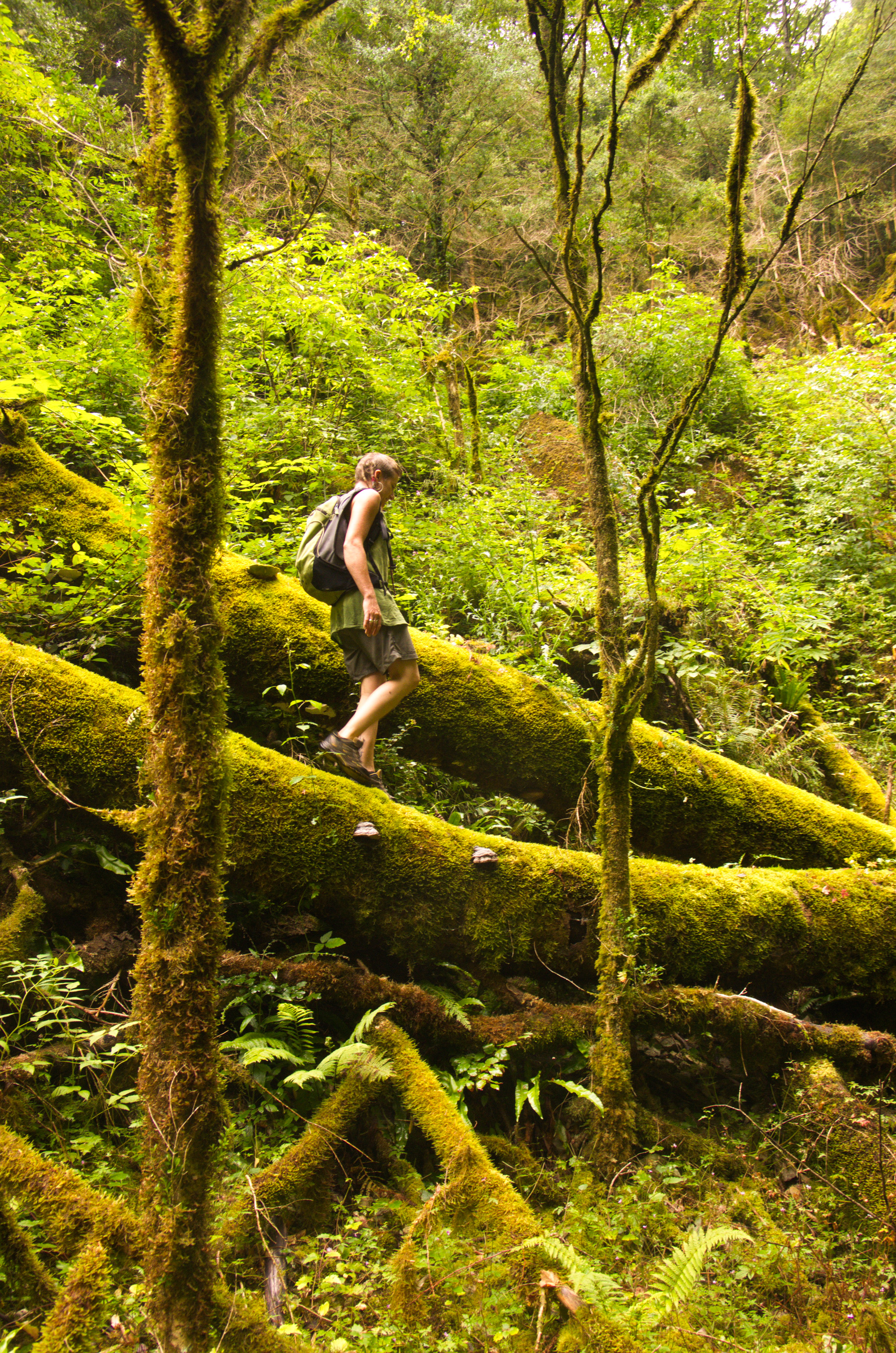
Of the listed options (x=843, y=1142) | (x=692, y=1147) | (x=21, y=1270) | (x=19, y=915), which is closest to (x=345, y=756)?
(x=19, y=915)

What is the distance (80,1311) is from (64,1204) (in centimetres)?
38

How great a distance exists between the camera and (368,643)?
460 centimetres

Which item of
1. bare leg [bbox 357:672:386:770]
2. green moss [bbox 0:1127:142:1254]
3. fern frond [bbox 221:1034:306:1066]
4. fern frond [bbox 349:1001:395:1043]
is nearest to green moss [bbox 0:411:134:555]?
bare leg [bbox 357:672:386:770]

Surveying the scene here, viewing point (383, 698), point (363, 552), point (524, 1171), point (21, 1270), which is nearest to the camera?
point (21, 1270)

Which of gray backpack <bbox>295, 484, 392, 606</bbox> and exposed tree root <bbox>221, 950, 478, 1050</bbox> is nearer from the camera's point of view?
exposed tree root <bbox>221, 950, 478, 1050</bbox>

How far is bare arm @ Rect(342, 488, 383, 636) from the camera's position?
172 inches

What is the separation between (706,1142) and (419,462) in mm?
8711

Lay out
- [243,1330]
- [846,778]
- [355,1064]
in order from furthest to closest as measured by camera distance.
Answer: [846,778] → [355,1064] → [243,1330]

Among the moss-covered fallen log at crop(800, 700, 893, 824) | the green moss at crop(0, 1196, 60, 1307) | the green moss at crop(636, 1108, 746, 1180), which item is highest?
the moss-covered fallen log at crop(800, 700, 893, 824)

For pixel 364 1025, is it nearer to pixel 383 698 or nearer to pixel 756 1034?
pixel 383 698

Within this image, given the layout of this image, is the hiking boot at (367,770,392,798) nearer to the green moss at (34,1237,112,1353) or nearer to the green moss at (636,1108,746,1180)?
the green moss at (636,1108,746,1180)

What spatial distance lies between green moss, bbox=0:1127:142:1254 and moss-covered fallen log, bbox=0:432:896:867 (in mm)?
2993

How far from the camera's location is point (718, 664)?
25.4 ft

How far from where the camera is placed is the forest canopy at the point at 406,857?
7.71 ft
